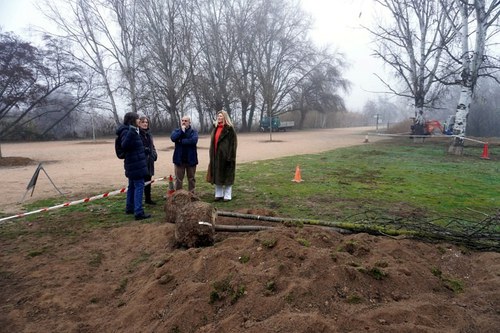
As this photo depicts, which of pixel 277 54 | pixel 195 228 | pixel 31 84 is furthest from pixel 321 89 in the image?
pixel 195 228

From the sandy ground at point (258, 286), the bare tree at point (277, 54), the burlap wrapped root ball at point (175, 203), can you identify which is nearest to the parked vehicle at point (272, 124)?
the bare tree at point (277, 54)

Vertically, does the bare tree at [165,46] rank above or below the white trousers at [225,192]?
above

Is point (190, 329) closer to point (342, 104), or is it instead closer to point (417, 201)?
point (417, 201)

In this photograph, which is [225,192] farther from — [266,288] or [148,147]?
[266,288]

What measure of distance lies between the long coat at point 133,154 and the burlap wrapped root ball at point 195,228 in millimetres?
1803

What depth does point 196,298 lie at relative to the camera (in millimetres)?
2822

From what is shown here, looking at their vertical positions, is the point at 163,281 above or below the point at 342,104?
below

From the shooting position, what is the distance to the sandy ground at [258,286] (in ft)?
8.30

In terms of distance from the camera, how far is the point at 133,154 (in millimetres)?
5473

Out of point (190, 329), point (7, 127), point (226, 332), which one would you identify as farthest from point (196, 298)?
point (7, 127)

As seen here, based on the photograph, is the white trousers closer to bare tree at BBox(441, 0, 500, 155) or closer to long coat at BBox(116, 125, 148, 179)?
long coat at BBox(116, 125, 148, 179)

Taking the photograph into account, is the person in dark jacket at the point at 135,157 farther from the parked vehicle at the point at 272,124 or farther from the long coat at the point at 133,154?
the parked vehicle at the point at 272,124

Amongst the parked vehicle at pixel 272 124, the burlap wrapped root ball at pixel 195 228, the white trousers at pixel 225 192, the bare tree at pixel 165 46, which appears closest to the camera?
the burlap wrapped root ball at pixel 195 228

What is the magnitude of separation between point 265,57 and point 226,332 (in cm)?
4222
